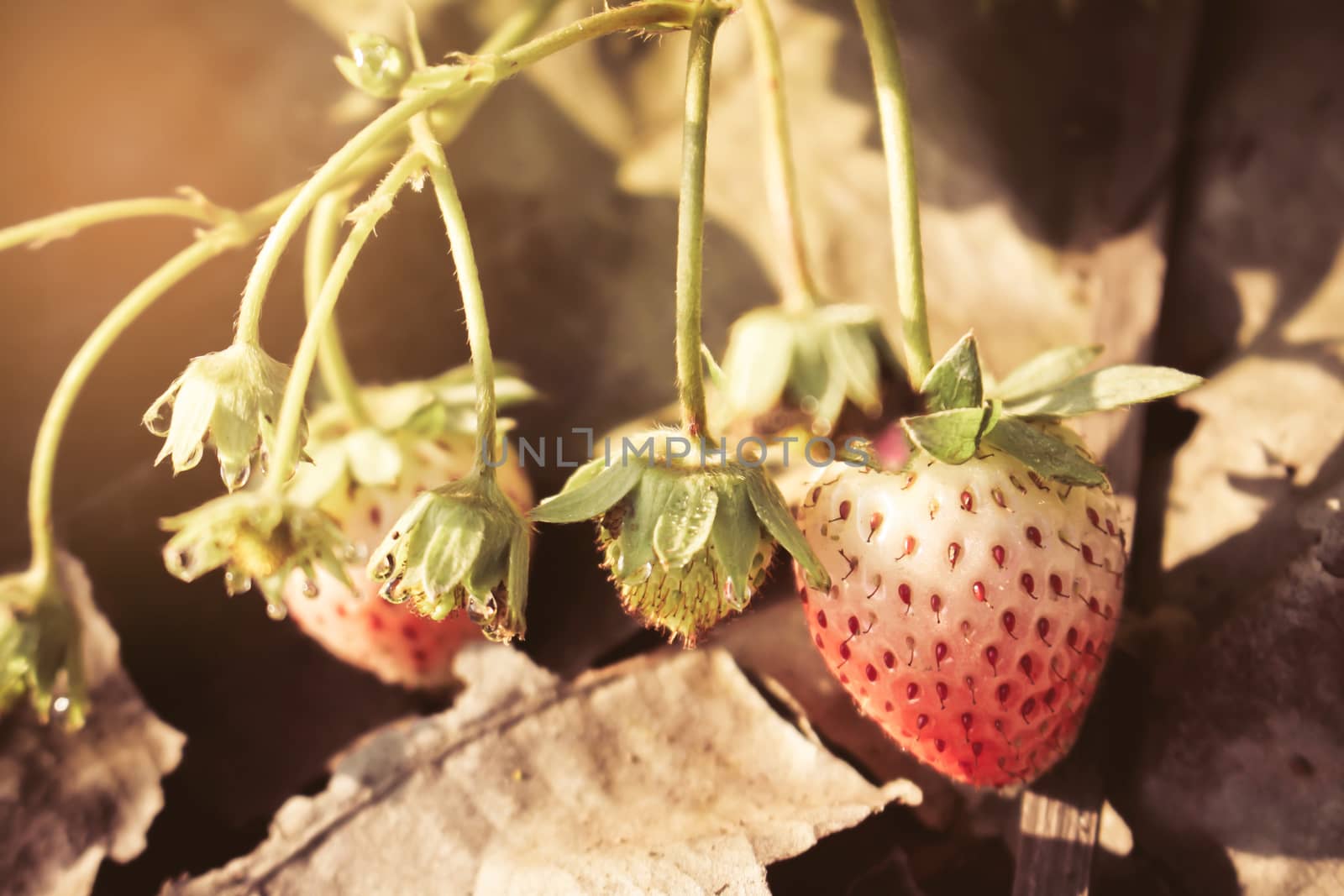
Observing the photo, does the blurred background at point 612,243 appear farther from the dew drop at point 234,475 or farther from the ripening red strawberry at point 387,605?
the dew drop at point 234,475

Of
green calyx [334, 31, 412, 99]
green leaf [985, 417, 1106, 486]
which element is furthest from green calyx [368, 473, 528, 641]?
green leaf [985, 417, 1106, 486]

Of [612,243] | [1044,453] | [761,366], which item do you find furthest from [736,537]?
[612,243]

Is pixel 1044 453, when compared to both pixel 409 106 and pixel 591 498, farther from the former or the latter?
pixel 409 106

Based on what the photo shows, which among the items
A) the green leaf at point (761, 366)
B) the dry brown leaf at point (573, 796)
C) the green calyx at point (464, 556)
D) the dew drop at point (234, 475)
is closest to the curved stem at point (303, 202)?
the dew drop at point (234, 475)

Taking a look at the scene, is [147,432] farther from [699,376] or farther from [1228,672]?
[1228,672]

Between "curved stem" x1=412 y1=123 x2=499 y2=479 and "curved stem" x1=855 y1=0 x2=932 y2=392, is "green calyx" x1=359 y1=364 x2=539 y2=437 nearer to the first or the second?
"curved stem" x1=412 y1=123 x2=499 y2=479
